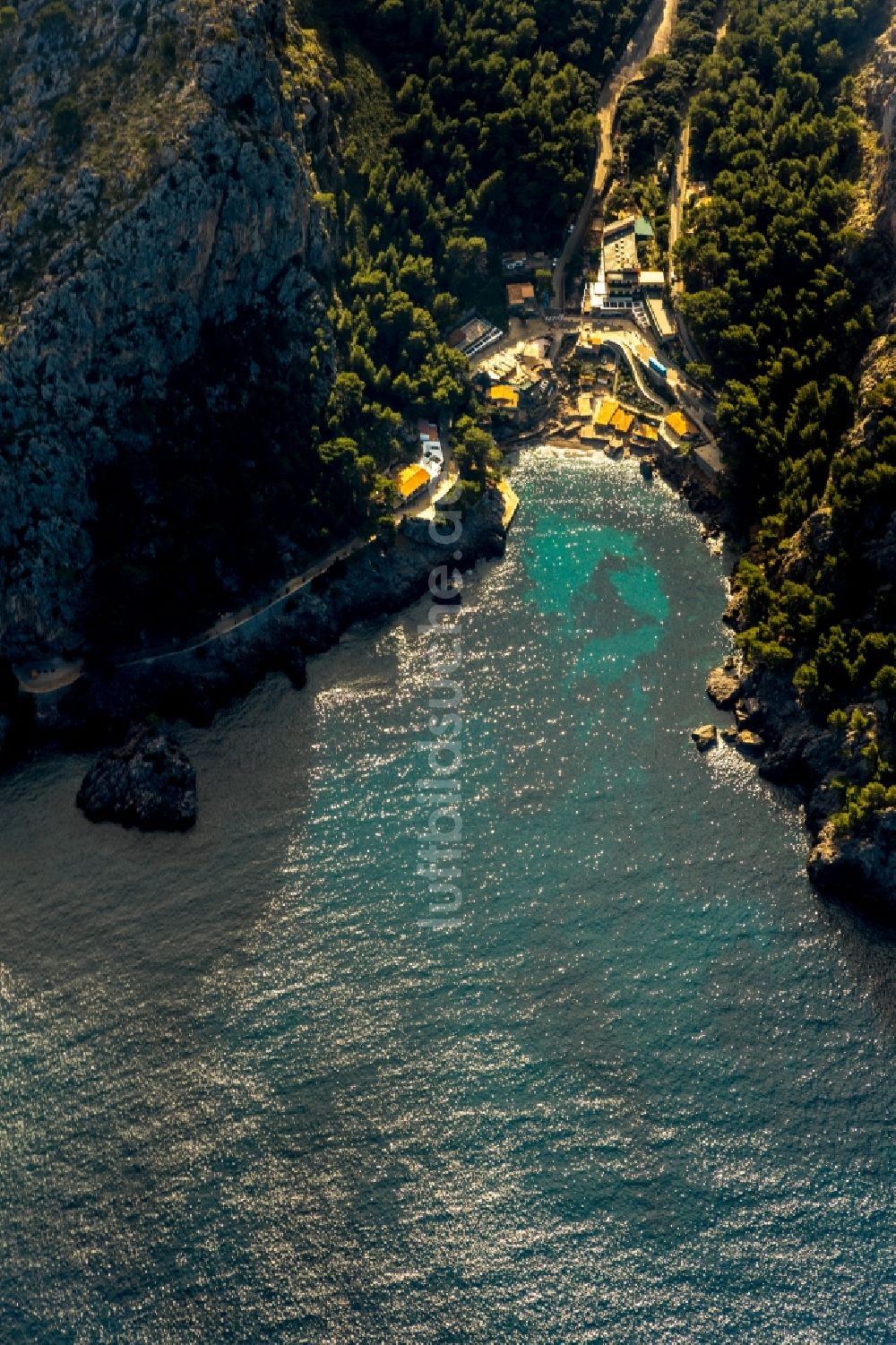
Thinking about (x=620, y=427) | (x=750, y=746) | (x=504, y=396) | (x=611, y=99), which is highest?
(x=611, y=99)

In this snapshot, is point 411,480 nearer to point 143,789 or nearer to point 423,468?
point 423,468

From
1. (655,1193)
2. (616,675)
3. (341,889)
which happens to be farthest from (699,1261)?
(616,675)

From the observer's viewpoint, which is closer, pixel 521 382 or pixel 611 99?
pixel 521 382

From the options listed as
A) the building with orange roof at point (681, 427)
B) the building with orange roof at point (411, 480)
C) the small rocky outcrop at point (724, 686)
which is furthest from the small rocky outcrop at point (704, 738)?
the building with orange roof at point (411, 480)

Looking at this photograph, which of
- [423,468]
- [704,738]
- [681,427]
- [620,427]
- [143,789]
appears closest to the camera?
[143,789]

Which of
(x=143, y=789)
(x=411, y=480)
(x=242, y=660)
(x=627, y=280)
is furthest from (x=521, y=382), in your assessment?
(x=143, y=789)

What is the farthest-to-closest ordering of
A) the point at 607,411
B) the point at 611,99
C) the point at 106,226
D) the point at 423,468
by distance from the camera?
the point at 611,99, the point at 607,411, the point at 423,468, the point at 106,226

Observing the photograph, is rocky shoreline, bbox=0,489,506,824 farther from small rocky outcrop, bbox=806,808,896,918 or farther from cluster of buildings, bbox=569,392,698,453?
small rocky outcrop, bbox=806,808,896,918

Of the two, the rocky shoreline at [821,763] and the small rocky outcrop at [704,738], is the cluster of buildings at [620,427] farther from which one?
the small rocky outcrop at [704,738]
